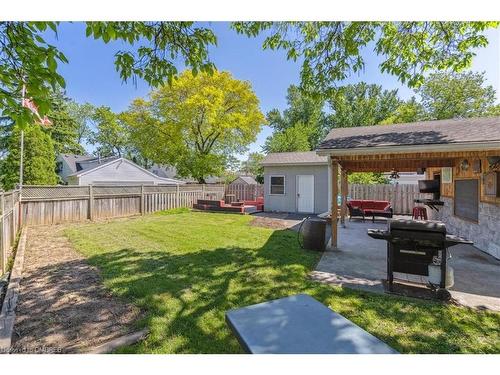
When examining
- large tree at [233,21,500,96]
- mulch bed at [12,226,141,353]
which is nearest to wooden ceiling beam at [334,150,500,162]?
large tree at [233,21,500,96]

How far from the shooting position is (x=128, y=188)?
11695mm

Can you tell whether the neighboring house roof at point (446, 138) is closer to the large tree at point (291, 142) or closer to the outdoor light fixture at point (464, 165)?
the outdoor light fixture at point (464, 165)

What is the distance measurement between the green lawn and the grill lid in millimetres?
965

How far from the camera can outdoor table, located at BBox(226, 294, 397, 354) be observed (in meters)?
1.44

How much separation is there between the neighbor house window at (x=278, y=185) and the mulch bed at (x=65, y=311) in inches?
406

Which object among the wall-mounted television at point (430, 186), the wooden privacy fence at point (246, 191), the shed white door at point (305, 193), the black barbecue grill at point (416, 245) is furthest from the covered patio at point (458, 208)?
the wooden privacy fence at point (246, 191)

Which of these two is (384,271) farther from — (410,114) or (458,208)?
(410,114)

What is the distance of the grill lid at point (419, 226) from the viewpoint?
11.5 ft

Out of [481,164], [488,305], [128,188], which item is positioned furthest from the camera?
[128,188]

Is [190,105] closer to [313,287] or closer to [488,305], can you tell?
[313,287]

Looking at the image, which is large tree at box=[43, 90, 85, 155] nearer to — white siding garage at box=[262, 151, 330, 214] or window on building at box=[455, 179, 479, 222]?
white siding garage at box=[262, 151, 330, 214]
